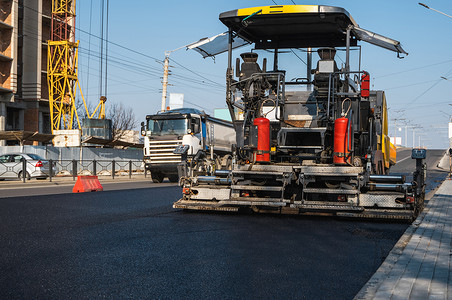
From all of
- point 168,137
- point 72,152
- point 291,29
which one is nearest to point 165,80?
point 72,152

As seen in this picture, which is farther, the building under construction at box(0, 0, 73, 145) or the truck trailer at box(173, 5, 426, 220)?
the building under construction at box(0, 0, 73, 145)

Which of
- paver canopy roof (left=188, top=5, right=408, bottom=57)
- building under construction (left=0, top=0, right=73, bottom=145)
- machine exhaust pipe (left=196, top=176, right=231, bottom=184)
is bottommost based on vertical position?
machine exhaust pipe (left=196, top=176, right=231, bottom=184)

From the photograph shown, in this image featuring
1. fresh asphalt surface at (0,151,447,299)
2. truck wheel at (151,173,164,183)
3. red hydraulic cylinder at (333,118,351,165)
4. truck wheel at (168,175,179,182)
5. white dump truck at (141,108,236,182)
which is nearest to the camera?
fresh asphalt surface at (0,151,447,299)

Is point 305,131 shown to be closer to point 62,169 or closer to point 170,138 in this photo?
point 170,138

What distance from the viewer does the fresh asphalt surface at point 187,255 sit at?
15.8 ft

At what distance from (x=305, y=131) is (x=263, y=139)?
0.76 metres

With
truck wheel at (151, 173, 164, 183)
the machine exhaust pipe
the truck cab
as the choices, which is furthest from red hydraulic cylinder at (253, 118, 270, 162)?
truck wheel at (151, 173, 164, 183)

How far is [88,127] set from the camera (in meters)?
43.8

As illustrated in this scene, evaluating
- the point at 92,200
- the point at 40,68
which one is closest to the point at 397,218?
the point at 92,200

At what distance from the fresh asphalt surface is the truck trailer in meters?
0.39

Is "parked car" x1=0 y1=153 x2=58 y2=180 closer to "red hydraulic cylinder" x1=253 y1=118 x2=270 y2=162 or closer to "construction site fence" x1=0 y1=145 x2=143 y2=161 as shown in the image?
"construction site fence" x1=0 y1=145 x2=143 y2=161

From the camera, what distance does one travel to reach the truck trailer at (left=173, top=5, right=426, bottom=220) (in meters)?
9.22

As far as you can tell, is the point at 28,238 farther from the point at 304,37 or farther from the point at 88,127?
the point at 88,127

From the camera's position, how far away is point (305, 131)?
31.3 feet
